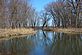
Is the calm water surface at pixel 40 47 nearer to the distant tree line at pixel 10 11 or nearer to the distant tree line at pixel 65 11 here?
the distant tree line at pixel 10 11

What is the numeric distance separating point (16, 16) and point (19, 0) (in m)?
4.21

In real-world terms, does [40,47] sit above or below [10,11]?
below

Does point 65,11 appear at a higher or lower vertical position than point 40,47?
higher

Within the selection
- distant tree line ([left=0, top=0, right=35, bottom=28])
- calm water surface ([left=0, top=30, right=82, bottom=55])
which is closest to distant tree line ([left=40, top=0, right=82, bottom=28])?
distant tree line ([left=0, top=0, right=35, bottom=28])

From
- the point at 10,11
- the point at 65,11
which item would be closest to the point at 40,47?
the point at 10,11

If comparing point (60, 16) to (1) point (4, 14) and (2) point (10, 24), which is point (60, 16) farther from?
(1) point (4, 14)

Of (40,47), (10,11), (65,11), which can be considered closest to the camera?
(40,47)

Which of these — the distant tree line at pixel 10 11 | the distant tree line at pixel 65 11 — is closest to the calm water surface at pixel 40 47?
the distant tree line at pixel 10 11

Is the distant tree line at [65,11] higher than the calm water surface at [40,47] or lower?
higher

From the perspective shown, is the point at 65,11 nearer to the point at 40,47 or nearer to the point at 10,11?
the point at 10,11

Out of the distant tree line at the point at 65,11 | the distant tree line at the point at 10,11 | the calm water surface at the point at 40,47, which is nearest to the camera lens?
the calm water surface at the point at 40,47

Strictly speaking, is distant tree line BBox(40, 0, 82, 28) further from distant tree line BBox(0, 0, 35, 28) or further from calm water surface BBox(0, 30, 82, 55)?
calm water surface BBox(0, 30, 82, 55)

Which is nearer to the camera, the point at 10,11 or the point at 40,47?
the point at 40,47

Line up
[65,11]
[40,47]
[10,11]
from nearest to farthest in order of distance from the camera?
[40,47], [10,11], [65,11]
